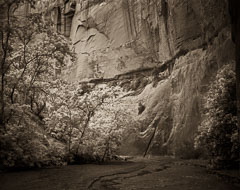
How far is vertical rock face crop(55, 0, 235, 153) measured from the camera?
1484 centimetres

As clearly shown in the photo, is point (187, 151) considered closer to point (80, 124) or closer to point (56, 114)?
point (80, 124)

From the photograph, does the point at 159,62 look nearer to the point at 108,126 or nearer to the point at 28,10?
the point at 108,126

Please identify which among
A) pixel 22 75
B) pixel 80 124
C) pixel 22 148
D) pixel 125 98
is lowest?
pixel 22 148

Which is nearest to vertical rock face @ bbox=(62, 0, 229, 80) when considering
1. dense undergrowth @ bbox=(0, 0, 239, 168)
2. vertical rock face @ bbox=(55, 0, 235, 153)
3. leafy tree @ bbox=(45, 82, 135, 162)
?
vertical rock face @ bbox=(55, 0, 235, 153)

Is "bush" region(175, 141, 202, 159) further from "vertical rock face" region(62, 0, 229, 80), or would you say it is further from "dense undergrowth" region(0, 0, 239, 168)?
"vertical rock face" region(62, 0, 229, 80)

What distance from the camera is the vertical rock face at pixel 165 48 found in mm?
14844

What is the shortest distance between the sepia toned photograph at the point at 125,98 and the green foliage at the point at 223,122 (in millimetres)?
35

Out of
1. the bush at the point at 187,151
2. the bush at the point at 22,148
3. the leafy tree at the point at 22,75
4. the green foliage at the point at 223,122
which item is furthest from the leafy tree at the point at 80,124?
the green foliage at the point at 223,122

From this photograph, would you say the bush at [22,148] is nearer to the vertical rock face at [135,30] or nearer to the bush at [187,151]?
the vertical rock face at [135,30]

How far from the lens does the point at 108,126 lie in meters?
13.6

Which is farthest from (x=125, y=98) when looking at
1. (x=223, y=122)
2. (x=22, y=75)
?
(x=223, y=122)

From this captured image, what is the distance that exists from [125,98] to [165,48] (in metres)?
5.39

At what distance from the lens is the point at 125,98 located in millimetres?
22062

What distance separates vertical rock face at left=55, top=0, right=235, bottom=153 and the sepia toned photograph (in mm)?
77
